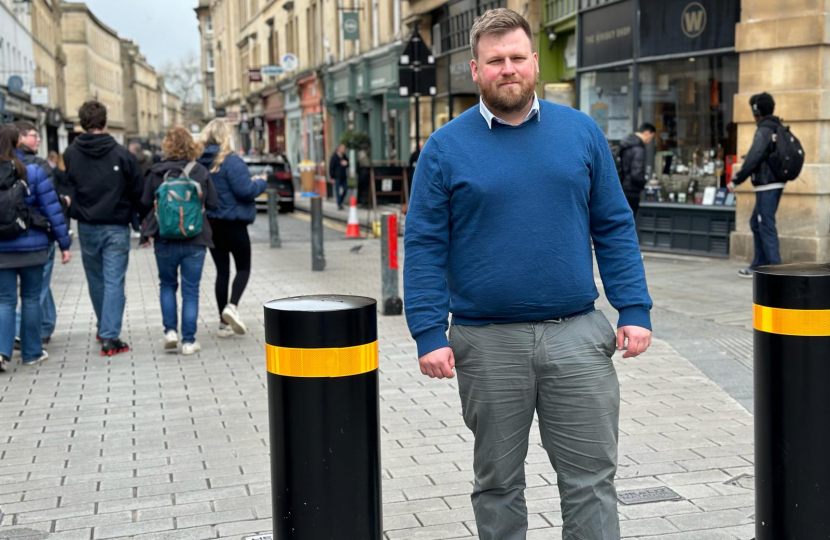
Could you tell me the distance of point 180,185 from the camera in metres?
7.89

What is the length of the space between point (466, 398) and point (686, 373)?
3.97 meters

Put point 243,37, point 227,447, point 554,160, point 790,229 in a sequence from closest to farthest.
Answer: point 554,160 < point 227,447 < point 790,229 < point 243,37

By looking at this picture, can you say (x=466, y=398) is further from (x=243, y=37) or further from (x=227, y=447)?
(x=243, y=37)

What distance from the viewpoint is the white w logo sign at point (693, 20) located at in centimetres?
1310

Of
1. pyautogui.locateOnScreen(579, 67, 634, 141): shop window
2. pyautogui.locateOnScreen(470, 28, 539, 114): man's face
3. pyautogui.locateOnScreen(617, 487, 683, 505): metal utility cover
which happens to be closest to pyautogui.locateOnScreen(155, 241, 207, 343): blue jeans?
pyautogui.locateOnScreen(617, 487, 683, 505): metal utility cover

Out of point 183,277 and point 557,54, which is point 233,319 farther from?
point 557,54

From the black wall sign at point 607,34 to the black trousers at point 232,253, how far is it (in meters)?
7.81

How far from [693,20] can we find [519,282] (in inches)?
438

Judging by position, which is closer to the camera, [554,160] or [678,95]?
[554,160]

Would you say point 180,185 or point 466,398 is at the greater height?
point 180,185

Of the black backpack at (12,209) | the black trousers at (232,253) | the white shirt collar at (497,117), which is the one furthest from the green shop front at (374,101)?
the white shirt collar at (497,117)

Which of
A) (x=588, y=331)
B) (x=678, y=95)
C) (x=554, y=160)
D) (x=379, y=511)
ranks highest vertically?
(x=678, y=95)

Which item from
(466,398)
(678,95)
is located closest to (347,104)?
(678,95)

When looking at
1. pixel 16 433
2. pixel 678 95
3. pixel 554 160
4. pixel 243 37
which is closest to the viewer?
pixel 554 160
